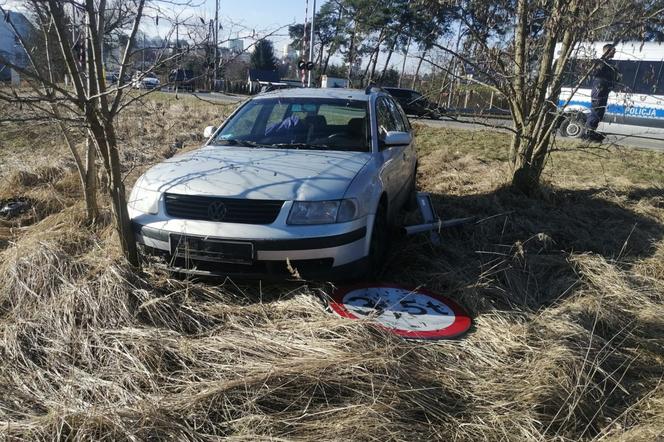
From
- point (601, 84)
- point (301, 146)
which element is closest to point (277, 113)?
point (301, 146)

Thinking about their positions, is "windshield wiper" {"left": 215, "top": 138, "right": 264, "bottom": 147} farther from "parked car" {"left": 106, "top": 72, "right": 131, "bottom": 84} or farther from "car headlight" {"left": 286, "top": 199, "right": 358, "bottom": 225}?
"car headlight" {"left": 286, "top": 199, "right": 358, "bottom": 225}

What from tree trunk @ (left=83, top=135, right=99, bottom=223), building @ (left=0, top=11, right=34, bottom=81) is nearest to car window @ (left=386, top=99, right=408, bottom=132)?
tree trunk @ (left=83, top=135, right=99, bottom=223)

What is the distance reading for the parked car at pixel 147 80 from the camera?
3.41m

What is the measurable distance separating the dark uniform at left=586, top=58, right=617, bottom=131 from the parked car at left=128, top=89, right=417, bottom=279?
296cm

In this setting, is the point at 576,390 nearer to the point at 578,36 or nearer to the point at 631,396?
the point at 631,396

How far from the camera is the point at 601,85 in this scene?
317 inches

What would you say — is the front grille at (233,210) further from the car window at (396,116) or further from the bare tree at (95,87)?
the car window at (396,116)

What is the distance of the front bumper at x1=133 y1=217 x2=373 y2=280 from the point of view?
10.7ft

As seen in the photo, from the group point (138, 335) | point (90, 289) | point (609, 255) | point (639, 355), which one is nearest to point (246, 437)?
point (138, 335)

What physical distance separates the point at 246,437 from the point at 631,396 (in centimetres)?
212

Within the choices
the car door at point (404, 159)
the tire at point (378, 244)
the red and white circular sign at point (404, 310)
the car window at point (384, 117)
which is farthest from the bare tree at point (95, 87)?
the car door at point (404, 159)

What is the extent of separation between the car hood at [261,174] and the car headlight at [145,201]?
42mm

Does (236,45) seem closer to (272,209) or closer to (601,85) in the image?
(272,209)

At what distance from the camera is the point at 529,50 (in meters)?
6.37
